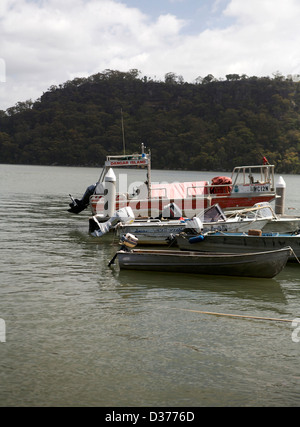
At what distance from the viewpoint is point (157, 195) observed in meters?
26.5

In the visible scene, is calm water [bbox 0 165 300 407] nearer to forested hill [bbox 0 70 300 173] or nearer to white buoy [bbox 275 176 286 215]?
white buoy [bbox 275 176 286 215]

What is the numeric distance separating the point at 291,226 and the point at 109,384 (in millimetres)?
13045

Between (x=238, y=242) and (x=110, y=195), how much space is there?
892cm

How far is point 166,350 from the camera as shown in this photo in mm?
9289

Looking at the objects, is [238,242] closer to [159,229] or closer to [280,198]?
[159,229]

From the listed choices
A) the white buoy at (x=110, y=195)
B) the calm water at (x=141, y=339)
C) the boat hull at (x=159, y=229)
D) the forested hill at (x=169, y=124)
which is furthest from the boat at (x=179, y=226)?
the forested hill at (x=169, y=124)

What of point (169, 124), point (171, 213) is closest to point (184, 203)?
point (171, 213)

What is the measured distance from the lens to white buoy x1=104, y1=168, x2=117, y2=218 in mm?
24073

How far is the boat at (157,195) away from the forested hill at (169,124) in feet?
392

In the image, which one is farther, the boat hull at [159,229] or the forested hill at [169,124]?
the forested hill at [169,124]

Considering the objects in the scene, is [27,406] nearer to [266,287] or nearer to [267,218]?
[266,287]

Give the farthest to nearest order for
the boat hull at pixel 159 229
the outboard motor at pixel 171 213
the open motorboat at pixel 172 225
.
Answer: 1. the outboard motor at pixel 171 213
2. the boat hull at pixel 159 229
3. the open motorboat at pixel 172 225

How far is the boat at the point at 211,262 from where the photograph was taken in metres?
14.5

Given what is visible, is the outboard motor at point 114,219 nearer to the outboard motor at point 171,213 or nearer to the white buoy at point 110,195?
the outboard motor at point 171,213
